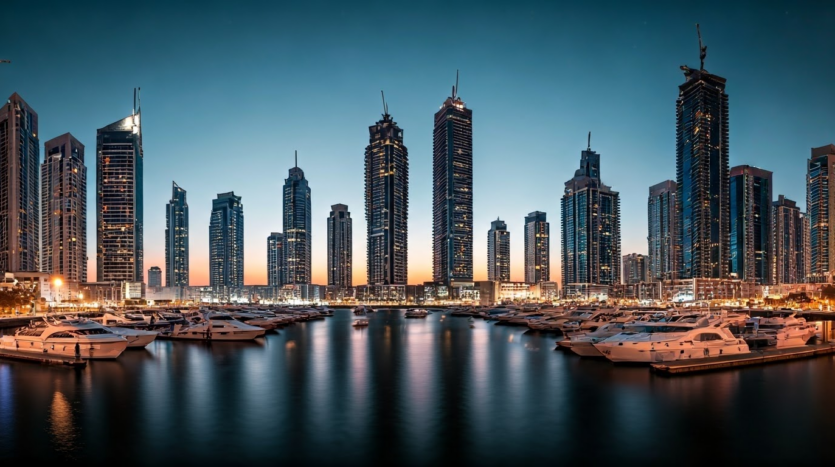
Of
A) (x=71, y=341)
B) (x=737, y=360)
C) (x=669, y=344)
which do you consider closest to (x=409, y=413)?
(x=669, y=344)

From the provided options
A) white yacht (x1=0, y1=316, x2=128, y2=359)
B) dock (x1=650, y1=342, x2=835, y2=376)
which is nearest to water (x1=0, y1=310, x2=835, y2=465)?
dock (x1=650, y1=342, x2=835, y2=376)

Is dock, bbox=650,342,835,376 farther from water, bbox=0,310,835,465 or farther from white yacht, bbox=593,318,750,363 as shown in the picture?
water, bbox=0,310,835,465

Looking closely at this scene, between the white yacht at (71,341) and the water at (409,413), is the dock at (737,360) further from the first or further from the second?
the white yacht at (71,341)

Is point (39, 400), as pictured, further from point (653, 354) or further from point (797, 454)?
point (653, 354)

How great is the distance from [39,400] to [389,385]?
60.0 feet

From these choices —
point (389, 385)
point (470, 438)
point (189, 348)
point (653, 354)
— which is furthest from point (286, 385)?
point (653, 354)

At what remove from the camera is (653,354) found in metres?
35.6

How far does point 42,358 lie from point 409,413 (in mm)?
29995

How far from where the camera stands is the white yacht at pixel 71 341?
39.6 m

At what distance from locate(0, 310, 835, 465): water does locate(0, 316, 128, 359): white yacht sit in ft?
4.30

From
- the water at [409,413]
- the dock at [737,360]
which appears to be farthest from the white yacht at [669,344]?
the water at [409,413]

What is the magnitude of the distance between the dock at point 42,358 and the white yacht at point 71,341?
1.77 feet

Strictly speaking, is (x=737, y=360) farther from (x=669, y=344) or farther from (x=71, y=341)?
(x=71, y=341)

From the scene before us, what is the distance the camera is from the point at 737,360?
3594 centimetres
